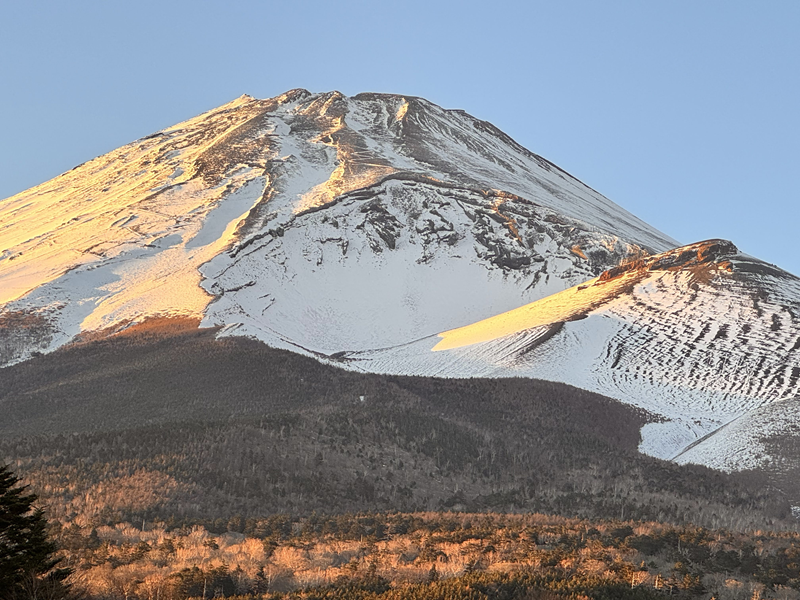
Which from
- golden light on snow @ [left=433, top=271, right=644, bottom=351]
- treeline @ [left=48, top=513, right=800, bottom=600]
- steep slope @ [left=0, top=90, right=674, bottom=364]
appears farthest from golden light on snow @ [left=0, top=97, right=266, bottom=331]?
treeline @ [left=48, top=513, right=800, bottom=600]

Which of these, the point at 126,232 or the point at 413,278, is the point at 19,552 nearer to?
the point at 413,278

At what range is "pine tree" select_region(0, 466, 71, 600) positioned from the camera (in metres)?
12.4

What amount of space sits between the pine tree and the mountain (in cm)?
2816

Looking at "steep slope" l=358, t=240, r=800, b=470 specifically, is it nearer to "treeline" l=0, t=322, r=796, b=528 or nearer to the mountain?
the mountain

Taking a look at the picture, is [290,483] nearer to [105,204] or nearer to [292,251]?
[292,251]

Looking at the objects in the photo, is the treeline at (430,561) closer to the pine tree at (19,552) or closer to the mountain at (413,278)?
the pine tree at (19,552)

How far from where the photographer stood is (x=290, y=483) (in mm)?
28922

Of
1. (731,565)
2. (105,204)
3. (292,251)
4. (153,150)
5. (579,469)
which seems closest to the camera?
(731,565)

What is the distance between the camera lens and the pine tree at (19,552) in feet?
40.6

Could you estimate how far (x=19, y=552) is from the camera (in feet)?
42.1

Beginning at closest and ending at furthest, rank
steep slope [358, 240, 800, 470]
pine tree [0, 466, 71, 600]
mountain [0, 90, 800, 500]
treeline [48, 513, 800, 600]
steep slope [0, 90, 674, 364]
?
pine tree [0, 466, 71, 600]
treeline [48, 513, 800, 600]
steep slope [358, 240, 800, 470]
mountain [0, 90, 800, 500]
steep slope [0, 90, 674, 364]

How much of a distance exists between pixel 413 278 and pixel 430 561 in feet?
162

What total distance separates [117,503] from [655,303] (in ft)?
126

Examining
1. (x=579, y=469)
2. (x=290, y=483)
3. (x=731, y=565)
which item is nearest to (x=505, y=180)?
(x=579, y=469)
